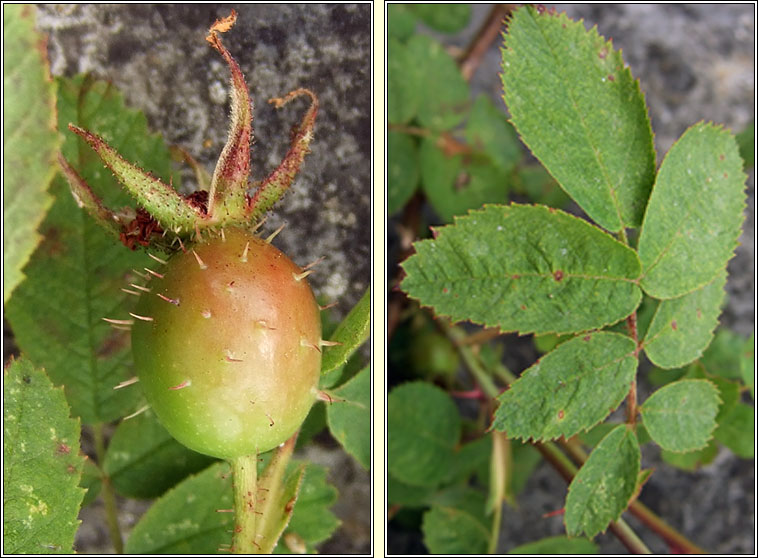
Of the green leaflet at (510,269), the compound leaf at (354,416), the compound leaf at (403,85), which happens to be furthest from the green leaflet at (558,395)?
the compound leaf at (403,85)

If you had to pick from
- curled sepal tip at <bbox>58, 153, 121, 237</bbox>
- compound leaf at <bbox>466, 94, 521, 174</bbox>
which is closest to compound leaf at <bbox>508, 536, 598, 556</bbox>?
compound leaf at <bbox>466, 94, 521, 174</bbox>

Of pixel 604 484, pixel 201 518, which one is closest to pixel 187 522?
pixel 201 518

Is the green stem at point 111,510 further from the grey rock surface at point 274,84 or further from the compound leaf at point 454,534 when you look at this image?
the compound leaf at point 454,534

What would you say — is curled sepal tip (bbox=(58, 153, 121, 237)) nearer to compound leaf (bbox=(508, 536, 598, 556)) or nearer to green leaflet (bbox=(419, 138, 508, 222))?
green leaflet (bbox=(419, 138, 508, 222))

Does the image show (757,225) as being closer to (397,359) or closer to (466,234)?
(397,359)

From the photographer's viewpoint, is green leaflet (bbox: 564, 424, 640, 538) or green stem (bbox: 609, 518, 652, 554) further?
green stem (bbox: 609, 518, 652, 554)

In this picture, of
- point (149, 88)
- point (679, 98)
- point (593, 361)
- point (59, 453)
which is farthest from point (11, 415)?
point (679, 98)

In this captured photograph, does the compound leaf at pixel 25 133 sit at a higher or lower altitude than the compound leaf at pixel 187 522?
higher
